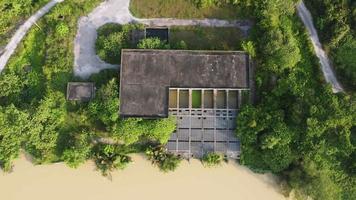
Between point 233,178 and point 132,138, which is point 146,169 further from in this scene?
point 233,178

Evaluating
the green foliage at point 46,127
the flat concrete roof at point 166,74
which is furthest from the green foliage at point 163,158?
the green foliage at point 46,127

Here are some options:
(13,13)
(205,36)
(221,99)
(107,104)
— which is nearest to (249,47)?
(205,36)

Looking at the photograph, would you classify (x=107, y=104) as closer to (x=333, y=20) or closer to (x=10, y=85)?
(x=10, y=85)

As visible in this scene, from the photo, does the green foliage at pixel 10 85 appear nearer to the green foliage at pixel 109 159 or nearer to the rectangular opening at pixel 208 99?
the green foliage at pixel 109 159

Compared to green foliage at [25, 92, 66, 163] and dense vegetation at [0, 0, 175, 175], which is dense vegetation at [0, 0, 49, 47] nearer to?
dense vegetation at [0, 0, 175, 175]

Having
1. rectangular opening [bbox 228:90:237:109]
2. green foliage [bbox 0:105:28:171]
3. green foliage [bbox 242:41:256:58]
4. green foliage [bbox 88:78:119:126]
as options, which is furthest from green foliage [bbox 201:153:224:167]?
green foliage [bbox 0:105:28:171]
